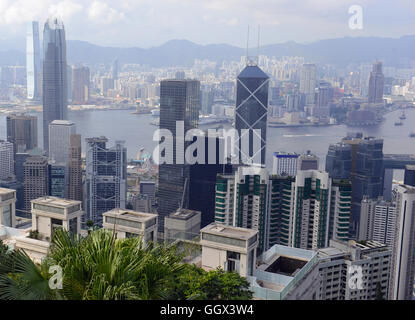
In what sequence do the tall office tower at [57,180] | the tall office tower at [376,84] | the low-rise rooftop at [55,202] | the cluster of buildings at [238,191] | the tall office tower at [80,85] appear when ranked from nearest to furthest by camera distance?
the cluster of buildings at [238,191] → the low-rise rooftop at [55,202] → the tall office tower at [376,84] → the tall office tower at [80,85] → the tall office tower at [57,180]

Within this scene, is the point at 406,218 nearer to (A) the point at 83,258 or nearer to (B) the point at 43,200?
(B) the point at 43,200

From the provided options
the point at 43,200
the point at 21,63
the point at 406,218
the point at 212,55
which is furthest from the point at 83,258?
the point at 21,63

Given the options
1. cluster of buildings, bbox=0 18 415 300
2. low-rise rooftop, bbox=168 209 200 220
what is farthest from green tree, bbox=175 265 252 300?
low-rise rooftop, bbox=168 209 200 220

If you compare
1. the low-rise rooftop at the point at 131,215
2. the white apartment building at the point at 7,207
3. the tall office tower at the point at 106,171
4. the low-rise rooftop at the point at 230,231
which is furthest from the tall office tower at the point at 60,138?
the low-rise rooftop at the point at 230,231

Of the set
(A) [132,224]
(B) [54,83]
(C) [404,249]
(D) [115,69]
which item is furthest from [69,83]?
(A) [132,224]

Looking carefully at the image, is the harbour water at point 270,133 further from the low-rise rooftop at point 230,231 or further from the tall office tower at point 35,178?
the low-rise rooftop at point 230,231
